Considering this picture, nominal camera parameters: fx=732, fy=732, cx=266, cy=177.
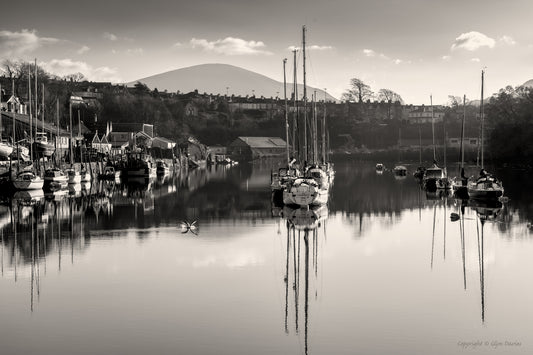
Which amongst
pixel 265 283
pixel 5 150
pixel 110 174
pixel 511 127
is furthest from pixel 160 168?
pixel 265 283

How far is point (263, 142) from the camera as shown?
18888 centimetres

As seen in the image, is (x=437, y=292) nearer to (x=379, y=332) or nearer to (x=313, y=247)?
(x=379, y=332)

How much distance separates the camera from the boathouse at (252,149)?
183 meters

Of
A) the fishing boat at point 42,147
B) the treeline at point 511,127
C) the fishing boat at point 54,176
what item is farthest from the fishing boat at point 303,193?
the treeline at point 511,127

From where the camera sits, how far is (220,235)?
36.5 meters

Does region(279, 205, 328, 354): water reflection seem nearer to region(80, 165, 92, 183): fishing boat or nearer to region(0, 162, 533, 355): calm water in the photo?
region(0, 162, 533, 355): calm water

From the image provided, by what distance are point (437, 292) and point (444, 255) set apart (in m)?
7.72

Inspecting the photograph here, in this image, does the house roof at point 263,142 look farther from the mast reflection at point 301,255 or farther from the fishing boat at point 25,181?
the mast reflection at point 301,255

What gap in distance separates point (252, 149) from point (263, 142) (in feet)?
20.5

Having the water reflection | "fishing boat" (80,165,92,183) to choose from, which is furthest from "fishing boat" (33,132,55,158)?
the water reflection

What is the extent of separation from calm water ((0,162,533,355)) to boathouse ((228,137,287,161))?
13595 centimetres

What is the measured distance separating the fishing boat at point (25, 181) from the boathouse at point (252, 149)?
120 metres

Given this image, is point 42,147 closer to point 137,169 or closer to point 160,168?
point 137,169

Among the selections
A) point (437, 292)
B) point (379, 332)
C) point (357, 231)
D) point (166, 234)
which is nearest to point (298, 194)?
point (357, 231)
